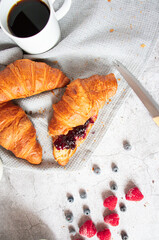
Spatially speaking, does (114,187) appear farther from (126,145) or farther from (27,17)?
(27,17)

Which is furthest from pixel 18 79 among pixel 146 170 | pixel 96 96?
pixel 146 170

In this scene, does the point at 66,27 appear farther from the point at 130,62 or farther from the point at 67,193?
the point at 67,193

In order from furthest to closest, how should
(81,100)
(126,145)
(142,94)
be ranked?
(126,145), (81,100), (142,94)

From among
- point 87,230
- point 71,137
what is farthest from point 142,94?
point 87,230

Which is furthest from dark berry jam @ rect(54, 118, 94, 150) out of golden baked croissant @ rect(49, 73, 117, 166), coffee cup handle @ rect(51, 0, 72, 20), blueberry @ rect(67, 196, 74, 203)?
coffee cup handle @ rect(51, 0, 72, 20)

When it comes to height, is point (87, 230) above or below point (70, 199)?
below
